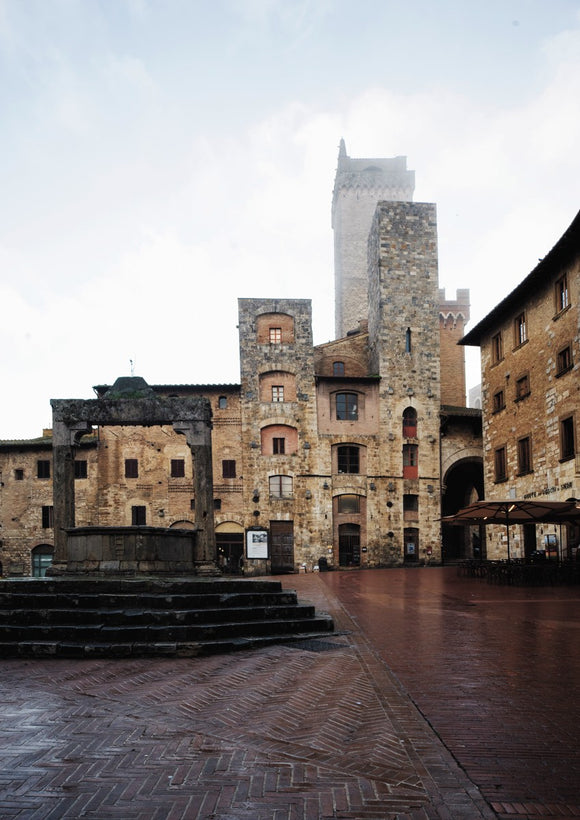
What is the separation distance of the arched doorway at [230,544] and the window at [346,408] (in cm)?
819

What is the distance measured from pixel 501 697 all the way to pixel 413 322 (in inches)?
1218

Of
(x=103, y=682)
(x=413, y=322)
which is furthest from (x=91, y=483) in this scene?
(x=103, y=682)

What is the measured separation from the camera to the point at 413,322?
118ft

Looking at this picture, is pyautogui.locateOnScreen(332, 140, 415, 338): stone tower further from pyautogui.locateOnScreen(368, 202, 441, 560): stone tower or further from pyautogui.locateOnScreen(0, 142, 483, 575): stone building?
pyautogui.locateOnScreen(0, 142, 483, 575): stone building

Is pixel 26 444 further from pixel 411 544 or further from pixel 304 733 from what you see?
pixel 304 733

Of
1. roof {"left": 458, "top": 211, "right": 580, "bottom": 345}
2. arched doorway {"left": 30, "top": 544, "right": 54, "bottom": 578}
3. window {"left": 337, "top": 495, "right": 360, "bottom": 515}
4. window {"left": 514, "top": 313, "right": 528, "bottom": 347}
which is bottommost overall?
arched doorway {"left": 30, "top": 544, "right": 54, "bottom": 578}

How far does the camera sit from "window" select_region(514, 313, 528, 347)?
87.8 ft

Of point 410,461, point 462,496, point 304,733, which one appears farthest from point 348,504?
point 304,733

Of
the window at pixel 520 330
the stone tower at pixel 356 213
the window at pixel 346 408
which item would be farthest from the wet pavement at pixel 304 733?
the stone tower at pixel 356 213

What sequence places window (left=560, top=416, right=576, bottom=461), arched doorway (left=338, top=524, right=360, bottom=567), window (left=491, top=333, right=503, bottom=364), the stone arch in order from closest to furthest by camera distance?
window (left=560, top=416, right=576, bottom=461) < window (left=491, top=333, right=503, bottom=364) < arched doorway (left=338, top=524, right=360, bottom=567) < the stone arch

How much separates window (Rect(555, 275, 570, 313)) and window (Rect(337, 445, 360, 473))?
1436 centimetres

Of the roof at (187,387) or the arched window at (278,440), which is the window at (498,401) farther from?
the roof at (187,387)

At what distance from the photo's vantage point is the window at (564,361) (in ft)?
73.9

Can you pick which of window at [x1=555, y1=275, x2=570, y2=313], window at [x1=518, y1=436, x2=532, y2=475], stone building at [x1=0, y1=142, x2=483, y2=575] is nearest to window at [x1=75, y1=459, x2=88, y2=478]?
stone building at [x1=0, y1=142, x2=483, y2=575]
